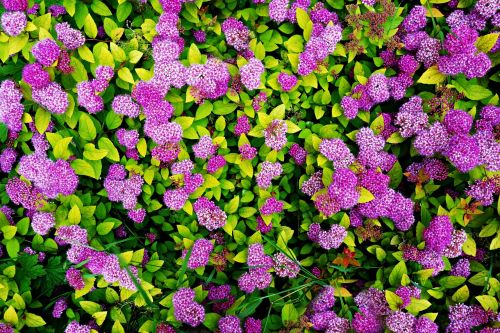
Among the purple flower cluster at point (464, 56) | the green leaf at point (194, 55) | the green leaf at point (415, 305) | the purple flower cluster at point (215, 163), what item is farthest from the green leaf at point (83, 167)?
the purple flower cluster at point (464, 56)

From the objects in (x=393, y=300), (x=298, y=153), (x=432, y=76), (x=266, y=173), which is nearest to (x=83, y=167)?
(x=266, y=173)

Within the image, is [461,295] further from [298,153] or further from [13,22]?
[13,22]

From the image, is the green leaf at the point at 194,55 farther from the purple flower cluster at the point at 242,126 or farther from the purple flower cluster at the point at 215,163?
the purple flower cluster at the point at 215,163

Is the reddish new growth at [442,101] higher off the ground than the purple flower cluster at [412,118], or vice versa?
the reddish new growth at [442,101]

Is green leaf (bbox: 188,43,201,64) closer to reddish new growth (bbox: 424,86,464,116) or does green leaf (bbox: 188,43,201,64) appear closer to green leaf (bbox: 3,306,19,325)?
reddish new growth (bbox: 424,86,464,116)

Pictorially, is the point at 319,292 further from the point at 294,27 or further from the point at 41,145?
the point at 41,145

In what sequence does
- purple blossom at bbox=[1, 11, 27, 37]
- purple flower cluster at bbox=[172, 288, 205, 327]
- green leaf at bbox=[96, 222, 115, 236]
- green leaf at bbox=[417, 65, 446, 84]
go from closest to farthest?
purple blossom at bbox=[1, 11, 27, 37] < purple flower cluster at bbox=[172, 288, 205, 327] < green leaf at bbox=[96, 222, 115, 236] < green leaf at bbox=[417, 65, 446, 84]

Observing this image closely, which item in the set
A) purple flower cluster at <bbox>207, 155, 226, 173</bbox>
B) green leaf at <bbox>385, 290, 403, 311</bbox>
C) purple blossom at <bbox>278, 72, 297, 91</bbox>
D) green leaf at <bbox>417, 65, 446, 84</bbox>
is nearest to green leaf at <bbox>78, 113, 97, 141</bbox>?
purple flower cluster at <bbox>207, 155, 226, 173</bbox>
